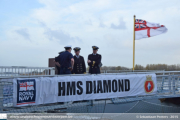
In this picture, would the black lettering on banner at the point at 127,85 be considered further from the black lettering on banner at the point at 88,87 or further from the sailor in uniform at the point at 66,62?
the sailor in uniform at the point at 66,62

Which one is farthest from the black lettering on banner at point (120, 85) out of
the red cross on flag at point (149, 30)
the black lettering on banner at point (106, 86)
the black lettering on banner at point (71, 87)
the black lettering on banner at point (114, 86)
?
the red cross on flag at point (149, 30)

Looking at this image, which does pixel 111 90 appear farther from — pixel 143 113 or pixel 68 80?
pixel 143 113

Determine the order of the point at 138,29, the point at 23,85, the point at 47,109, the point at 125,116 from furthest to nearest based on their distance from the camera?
the point at 138,29 < the point at 125,116 < the point at 47,109 < the point at 23,85

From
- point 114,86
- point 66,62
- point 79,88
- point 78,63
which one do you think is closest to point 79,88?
point 79,88

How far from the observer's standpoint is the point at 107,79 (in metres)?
8.05

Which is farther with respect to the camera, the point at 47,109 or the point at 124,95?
the point at 124,95

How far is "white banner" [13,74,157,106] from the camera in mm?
6521

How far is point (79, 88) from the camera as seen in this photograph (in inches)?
295

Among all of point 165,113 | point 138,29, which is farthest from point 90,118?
point 138,29

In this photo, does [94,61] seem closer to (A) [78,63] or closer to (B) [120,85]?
(A) [78,63]

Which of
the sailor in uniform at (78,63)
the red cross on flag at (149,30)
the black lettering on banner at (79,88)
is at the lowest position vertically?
the black lettering on banner at (79,88)

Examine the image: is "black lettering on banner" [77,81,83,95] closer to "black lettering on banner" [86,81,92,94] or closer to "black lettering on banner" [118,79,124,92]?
"black lettering on banner" [86,81,92,94]

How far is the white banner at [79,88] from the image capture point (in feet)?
21.4

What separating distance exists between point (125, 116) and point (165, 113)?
216cm
